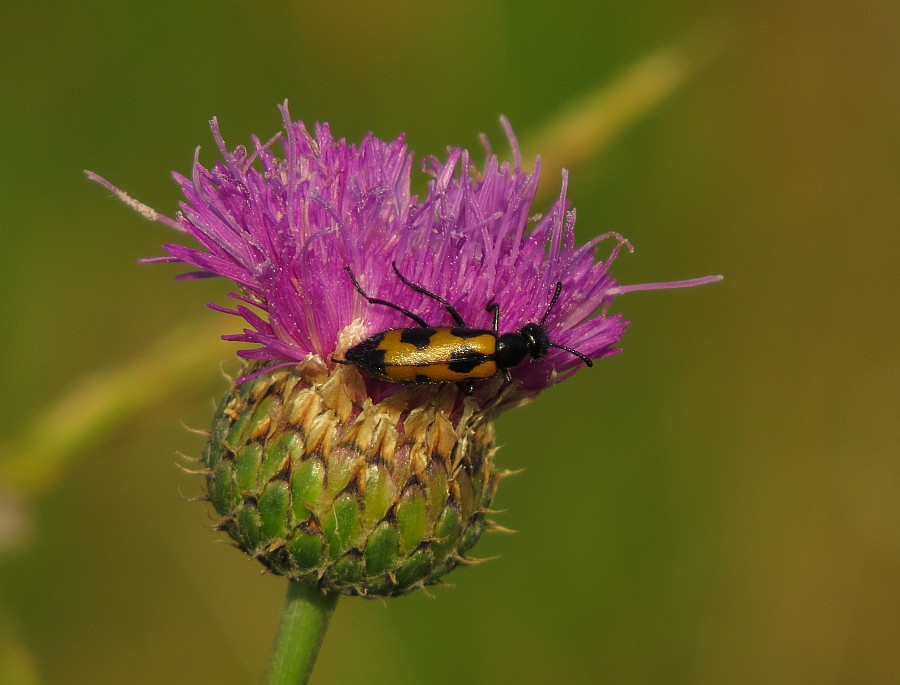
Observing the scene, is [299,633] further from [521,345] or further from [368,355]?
[521,345]

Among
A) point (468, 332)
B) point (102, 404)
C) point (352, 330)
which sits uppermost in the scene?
point (102, 404)

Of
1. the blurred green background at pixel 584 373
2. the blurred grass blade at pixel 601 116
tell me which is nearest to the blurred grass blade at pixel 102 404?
the blurred grass blade at pixel 601 116

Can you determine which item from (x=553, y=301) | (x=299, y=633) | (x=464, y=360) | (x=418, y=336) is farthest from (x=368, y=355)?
(x=299, y=633)

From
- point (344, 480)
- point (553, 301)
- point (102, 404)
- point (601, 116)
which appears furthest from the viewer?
point (601, 116)

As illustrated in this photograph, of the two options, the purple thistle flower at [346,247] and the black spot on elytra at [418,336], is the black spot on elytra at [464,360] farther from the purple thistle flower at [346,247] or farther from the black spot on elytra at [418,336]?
the purple thistle flower at [346,247]

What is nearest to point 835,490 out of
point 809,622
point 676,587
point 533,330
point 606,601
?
point 809,622

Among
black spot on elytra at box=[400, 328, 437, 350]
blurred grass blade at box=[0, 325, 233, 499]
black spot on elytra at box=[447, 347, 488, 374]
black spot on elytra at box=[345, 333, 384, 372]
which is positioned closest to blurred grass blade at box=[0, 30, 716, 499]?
blurred grass blade at box=[0, 325, 233, 499]
